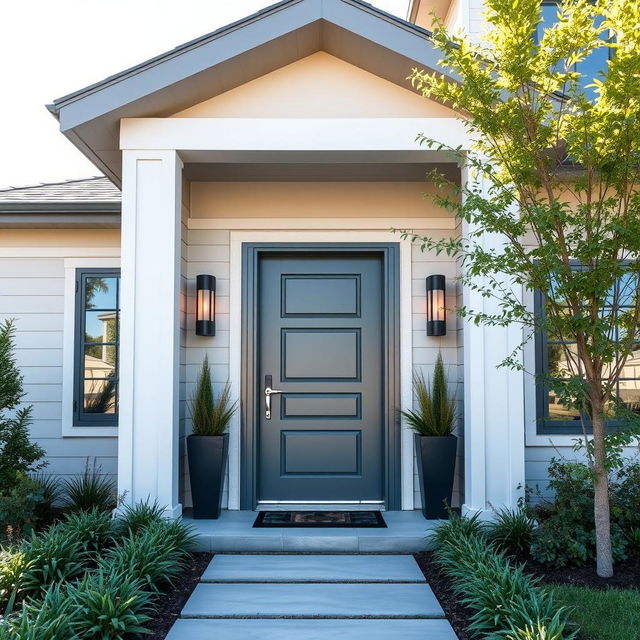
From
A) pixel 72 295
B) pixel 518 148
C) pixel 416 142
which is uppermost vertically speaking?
pixel 416 142

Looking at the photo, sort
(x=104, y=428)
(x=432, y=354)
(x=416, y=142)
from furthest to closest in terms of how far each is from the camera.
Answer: (x=104, y=428) < (x=432, y=354) < (x=416, y=142)

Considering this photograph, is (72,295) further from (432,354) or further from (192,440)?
(432,354)

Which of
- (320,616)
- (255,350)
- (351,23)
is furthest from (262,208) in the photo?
(320,616)

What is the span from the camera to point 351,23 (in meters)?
4.60

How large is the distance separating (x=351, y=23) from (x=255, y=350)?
8.61 feet

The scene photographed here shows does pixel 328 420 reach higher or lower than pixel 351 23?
lower

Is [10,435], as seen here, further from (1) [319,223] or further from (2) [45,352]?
(1) [319,223]

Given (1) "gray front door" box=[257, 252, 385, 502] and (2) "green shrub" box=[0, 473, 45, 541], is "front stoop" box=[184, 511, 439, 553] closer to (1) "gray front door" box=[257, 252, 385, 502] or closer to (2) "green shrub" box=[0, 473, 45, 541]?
(1) "gray front door" box=[257, 252, 385, 502]

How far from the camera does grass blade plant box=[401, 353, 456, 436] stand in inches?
204

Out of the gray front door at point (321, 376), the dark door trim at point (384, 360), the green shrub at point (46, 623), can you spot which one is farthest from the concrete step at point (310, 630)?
the gray front door at point (321, 376)

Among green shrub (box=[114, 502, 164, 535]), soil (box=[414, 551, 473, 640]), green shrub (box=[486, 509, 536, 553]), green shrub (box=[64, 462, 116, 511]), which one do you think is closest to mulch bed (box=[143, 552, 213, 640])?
green shrub (box=[114, 502, 164, 535])

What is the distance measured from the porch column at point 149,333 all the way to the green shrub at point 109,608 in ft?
3.91

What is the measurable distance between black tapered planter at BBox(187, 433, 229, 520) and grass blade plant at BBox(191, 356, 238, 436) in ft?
0.31

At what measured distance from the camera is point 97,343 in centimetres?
627
